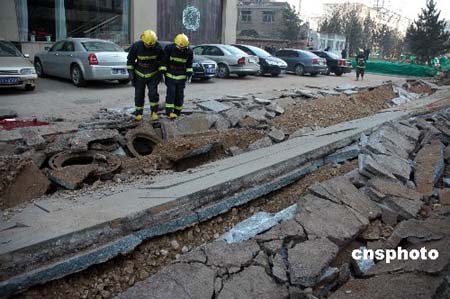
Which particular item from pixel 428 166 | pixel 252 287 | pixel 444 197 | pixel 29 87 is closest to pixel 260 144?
pixel 428 166

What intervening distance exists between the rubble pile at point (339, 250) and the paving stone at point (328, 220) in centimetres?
1

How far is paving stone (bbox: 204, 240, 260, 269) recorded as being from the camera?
3.28 metres

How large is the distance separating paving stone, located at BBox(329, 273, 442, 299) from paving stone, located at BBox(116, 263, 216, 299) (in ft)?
3.15

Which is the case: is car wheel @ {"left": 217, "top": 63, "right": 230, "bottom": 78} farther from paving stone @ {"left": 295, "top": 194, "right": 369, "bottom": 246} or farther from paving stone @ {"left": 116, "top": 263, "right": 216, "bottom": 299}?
paving stone @ {"left": 116, "top": 263, "right": 216, "bottom": 299}

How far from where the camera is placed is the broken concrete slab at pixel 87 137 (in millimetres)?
5946

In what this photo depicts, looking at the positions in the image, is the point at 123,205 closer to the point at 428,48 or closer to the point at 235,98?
the point at 235,98

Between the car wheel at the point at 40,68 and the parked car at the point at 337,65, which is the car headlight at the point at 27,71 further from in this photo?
the parked car at the point at 337,65

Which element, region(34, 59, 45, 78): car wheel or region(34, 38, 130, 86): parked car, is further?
region(34, 59, 45, 78): car wheel

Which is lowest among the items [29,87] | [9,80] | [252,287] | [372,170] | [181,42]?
[252,287]

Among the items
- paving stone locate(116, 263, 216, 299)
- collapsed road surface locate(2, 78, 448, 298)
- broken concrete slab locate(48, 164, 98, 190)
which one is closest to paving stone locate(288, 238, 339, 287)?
paving stone locate(116, 263, 216, 299)

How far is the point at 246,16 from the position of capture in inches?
2222

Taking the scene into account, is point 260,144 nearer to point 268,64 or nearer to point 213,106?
point 213,106

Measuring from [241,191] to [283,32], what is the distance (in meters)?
46.4

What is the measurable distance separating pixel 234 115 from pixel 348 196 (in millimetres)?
4144
